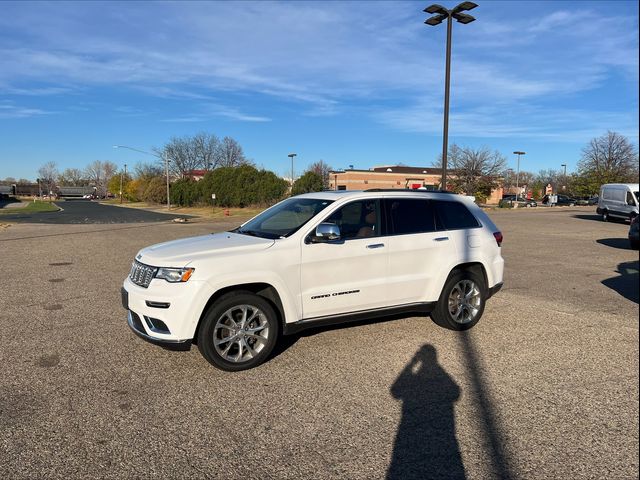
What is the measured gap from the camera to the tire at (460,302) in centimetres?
582

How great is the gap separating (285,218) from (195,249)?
1155 mm

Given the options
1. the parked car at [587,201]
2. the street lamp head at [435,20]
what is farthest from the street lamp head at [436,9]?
the parked car at [587,201]

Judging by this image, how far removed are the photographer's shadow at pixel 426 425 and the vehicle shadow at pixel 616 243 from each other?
12784mm

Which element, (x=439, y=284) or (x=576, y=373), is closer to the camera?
(x=576, y=373)

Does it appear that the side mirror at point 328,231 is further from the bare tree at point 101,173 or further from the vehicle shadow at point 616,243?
the bare tree at point 101,173

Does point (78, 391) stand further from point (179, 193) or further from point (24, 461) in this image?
point (179, 193)

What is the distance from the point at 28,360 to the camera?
4.94m

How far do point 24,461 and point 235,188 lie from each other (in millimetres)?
46236

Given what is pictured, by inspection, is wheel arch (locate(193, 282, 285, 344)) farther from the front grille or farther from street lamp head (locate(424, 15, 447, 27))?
street lamp head (locate(424, 15, 447, 27))

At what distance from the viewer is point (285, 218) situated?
5457mm

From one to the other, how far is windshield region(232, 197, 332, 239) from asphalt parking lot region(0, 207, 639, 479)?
4.24 feet

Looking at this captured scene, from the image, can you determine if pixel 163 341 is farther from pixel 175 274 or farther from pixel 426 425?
pixel 426 425

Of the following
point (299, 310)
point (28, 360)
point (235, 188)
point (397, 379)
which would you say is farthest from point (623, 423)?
point (235, 188)

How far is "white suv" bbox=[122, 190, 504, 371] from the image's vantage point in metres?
4.47
